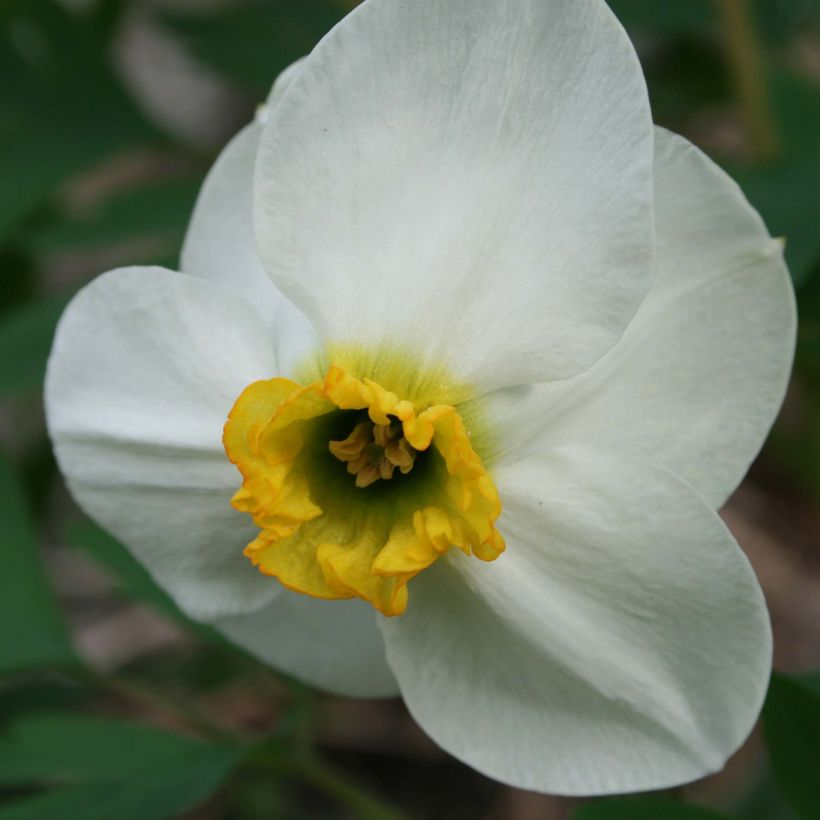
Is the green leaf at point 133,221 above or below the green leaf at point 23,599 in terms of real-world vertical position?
above

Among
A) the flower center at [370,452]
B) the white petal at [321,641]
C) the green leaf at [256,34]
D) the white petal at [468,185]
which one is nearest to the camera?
the white petal at [468,185]

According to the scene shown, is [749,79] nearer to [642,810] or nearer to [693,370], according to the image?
[693,370]

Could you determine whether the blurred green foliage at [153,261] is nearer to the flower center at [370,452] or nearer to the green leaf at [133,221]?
the green leaf at [133,221]

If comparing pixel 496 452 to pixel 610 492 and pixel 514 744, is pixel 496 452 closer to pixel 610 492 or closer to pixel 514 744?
pixel 610 492

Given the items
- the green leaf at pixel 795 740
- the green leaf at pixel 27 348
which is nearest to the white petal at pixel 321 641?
the green leaf at pixel 795 740

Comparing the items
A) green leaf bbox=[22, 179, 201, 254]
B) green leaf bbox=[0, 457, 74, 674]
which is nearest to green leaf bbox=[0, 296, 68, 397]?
green leaf bbox=[0, 457, 74, 674]

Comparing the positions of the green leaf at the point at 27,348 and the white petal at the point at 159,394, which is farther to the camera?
the green leaf at the point at 27,348

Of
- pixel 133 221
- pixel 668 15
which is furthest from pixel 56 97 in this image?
pixel 668 15
